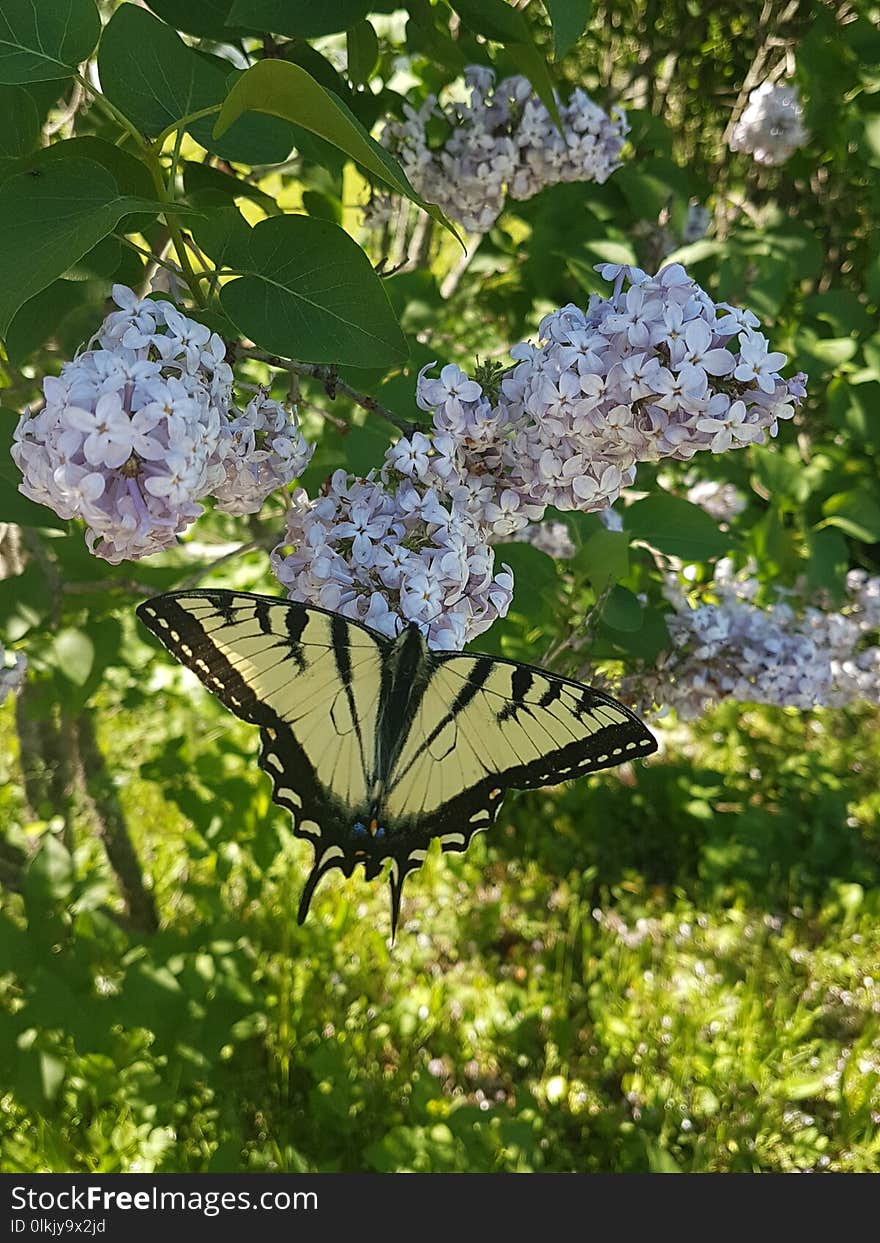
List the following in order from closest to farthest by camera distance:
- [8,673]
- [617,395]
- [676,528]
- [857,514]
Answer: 1. [617,395]
2. [8,673]
3. [676,528]
4. [857,514]

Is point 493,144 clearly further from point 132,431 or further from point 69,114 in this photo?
point 132,431

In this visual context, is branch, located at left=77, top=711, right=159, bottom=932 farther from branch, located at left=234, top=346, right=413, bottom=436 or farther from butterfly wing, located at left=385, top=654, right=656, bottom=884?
branch, located at left=234, top=346, right=413, bottom=436

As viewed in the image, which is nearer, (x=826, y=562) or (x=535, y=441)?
(x=535, y=441)

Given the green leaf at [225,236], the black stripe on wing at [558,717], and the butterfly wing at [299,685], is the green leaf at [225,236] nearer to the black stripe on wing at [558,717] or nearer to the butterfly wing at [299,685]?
the butterfly wing at [299,685]

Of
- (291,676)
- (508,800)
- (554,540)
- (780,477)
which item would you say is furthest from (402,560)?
(508,800)

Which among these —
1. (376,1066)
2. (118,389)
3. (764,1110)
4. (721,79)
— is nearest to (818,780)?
(764,1110)

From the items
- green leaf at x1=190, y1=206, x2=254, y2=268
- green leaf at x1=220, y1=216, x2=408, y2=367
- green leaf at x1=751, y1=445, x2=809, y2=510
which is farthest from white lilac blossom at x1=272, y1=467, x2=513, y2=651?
green leaf at x1=751, y1=445, x2=809, y2=510

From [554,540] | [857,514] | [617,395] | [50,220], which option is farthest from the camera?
[857,514]

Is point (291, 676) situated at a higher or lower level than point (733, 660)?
lower
